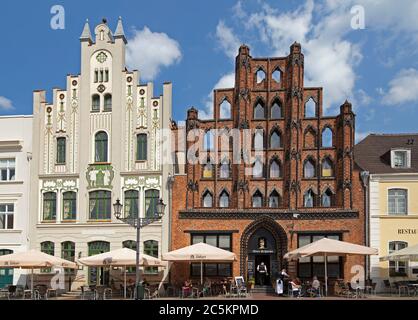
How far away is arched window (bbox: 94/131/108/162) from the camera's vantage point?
1243 inches

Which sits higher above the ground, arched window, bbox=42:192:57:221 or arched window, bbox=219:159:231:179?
arched window, bbox=219:159:231:179

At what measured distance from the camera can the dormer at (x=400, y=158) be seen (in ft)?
100

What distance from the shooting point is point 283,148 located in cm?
3027

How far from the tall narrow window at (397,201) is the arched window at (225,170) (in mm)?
8664

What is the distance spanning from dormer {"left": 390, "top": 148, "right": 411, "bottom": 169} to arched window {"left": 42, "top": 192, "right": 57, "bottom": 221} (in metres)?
19.0

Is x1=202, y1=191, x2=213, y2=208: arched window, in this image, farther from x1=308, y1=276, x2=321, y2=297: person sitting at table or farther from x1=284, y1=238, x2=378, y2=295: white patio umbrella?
x1=308, y1=276, x2=321, y2=297: person sitting at table

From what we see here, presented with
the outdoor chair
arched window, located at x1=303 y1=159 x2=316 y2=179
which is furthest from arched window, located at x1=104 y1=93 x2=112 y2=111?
arched window, located at x1=303 y1=159 x2=316 y2=179

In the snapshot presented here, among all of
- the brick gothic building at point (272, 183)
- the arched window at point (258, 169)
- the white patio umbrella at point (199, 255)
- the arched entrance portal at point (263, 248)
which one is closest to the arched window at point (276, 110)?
the brick gothic building at point (272, 183)

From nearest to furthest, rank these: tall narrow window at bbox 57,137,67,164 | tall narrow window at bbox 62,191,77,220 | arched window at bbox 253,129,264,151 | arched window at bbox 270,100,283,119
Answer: arched window at bbox 253,129,264,151
arched window at bbox 270,100,283,119
tall narrow window at bbox 62,191,77,220
tall narrow window at bbox 57,137,67,164

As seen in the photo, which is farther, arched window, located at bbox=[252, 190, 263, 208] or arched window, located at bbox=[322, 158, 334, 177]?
arched window, located at bbox=[252, 190, 263, 208]

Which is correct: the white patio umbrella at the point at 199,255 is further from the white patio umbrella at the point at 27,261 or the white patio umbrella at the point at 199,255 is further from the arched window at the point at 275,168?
the arched window at the point at 275,168

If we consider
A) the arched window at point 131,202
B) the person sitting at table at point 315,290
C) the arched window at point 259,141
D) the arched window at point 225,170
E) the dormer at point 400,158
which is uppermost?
the arched window at point 259,141

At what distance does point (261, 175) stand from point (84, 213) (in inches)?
396

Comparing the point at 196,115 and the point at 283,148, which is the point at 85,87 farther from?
the point at 283,148
